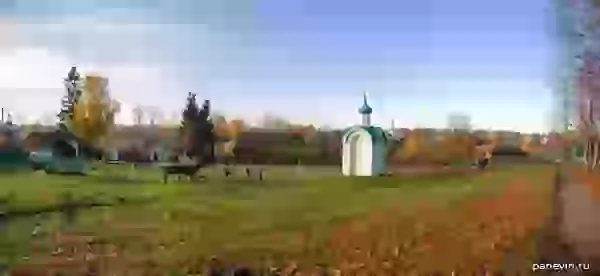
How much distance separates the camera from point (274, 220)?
2979 mm

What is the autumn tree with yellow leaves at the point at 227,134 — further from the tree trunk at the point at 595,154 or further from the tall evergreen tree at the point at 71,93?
the tree trunk at the point at 595,154

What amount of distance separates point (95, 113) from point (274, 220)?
0.91m

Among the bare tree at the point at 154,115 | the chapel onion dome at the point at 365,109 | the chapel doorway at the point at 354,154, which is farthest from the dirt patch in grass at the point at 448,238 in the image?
the bare tree at the point at 154,115

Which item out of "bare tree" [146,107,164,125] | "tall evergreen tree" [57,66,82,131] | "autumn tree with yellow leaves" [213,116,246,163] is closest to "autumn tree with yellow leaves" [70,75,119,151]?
"tall evergreen tree" [57,66,82,131]

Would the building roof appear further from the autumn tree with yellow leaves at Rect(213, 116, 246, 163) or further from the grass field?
the autumn tree with yellow leaves at Rect(213, 116, 246, 163)

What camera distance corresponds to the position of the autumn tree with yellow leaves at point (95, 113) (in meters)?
2.91

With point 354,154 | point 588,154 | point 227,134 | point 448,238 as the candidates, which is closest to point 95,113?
point 227,134

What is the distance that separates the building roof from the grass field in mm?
169

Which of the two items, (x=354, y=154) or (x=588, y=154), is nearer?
(x=354, y=154)

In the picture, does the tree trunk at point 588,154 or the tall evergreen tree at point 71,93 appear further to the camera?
the tree trunk at point 588,154

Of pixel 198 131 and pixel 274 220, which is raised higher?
pixel 198 131

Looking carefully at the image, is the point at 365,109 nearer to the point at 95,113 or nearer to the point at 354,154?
the point at 354,154

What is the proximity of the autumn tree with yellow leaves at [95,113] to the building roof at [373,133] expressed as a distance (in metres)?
1.02

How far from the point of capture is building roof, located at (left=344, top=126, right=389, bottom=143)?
2977 mm
